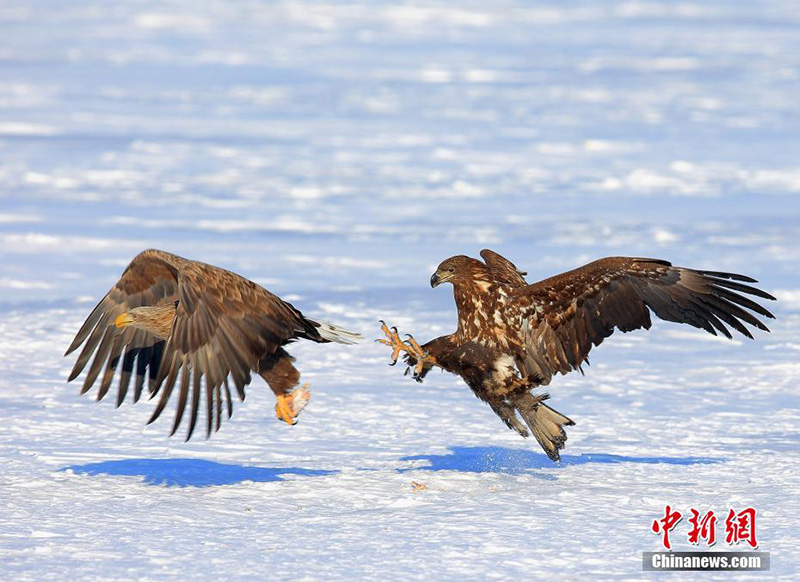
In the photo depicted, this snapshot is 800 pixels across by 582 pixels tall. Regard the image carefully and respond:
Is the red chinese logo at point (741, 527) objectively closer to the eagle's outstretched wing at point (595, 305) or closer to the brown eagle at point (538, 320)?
the brown eagle at point (538, 320)

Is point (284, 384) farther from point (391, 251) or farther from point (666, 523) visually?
point (391, 251)

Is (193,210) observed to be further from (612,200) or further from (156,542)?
(156,542)

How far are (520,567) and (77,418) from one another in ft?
10.8

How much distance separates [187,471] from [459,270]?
1517 mm

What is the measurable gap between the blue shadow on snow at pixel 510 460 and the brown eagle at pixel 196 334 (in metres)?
0.70

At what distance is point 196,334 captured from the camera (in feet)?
19.0

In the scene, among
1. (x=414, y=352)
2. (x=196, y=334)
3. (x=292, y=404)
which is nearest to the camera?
(x=196, y=334)

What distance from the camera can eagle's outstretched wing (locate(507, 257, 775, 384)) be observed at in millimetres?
Result: 6414

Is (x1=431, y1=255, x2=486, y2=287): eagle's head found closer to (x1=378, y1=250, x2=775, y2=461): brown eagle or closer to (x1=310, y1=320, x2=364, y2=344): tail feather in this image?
(x1=378, y1=250, x2=775, y2=461): brown eagle

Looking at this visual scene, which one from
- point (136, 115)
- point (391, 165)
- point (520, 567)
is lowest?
point (520, 567)

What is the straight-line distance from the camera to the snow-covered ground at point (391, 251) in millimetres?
5312

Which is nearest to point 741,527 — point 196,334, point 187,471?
point 196,334

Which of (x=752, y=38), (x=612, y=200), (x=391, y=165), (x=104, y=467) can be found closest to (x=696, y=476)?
(x=104, y=467)

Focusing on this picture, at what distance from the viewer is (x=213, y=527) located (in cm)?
531
